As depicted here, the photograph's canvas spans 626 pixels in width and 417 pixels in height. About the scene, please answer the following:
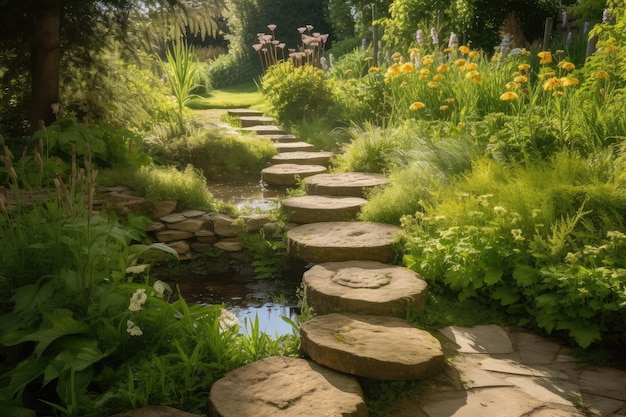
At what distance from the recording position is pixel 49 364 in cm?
247

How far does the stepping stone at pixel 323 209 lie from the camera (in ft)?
16.0

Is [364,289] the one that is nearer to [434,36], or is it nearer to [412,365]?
[412,365]

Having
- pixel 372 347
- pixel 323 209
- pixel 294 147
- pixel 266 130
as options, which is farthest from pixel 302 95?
pixel 372 347

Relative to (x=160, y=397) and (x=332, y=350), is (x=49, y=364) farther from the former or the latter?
(x=332, y=350)

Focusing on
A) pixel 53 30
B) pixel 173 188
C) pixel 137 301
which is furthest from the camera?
pixel 53 30

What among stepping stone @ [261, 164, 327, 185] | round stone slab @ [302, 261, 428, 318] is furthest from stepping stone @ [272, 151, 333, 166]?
round stone slab @ [302, 261, 428, 318]

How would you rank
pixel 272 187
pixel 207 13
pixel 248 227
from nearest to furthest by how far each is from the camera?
pixel 248 227 < pixel 207 13 < pixel 272 187

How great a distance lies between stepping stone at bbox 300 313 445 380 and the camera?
8.63 feet

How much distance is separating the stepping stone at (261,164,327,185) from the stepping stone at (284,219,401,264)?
195 centimetres

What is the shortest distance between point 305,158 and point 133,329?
4.90 metres

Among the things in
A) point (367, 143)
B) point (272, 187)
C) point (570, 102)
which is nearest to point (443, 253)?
point (570, 102)

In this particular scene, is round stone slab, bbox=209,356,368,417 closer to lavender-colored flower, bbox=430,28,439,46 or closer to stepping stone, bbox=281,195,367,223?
stepping stone, bbox=281,195,367,223

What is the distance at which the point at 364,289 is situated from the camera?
341cm

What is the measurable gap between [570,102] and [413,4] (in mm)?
7681
